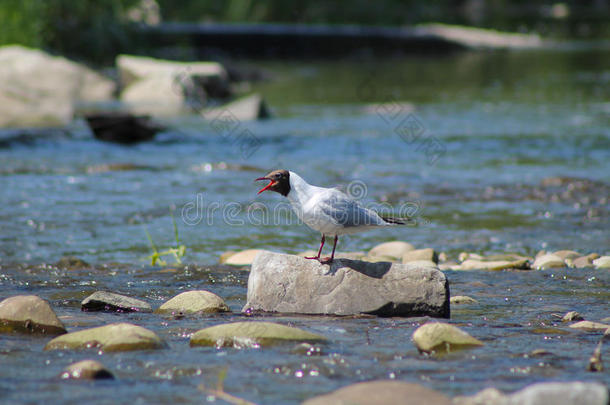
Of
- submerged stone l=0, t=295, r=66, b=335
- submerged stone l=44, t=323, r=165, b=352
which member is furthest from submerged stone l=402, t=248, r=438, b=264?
submerged stone l=0, t=295, r=66, b=335

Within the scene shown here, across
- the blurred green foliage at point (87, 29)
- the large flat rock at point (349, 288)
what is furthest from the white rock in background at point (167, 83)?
the large flat rock at point (349, 288)

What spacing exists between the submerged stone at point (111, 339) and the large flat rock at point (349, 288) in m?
1.03

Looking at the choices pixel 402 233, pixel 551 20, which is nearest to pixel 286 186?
pixel 402 233

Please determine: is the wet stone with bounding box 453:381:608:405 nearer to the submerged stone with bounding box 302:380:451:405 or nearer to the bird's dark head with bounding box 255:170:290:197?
the submerged stone with bounding box 302:380:451:405

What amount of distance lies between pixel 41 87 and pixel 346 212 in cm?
1653

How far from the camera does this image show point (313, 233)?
Result: 8984 millimetres

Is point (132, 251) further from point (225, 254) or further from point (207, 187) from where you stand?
point (207, 187)

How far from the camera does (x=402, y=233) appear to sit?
9000 mm

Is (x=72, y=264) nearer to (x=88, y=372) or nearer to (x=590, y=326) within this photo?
(x=88, y=372)

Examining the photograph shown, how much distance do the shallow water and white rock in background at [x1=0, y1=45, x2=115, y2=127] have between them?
105 cm

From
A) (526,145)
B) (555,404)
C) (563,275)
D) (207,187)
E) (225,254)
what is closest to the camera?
(555,404)

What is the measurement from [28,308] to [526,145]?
35.1 ft

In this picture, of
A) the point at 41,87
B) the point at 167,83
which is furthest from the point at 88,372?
the point at 167,83

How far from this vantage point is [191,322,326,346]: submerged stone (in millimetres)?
4641
